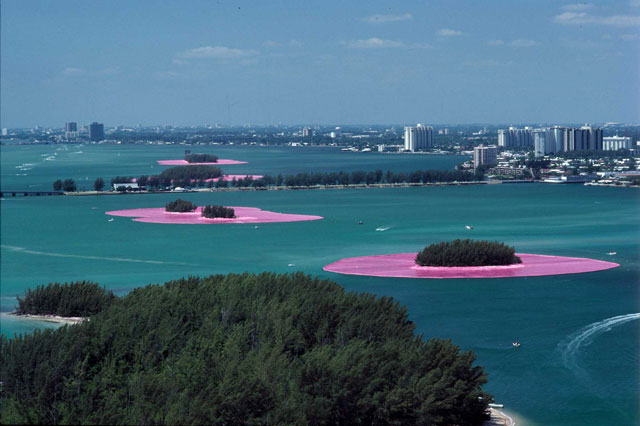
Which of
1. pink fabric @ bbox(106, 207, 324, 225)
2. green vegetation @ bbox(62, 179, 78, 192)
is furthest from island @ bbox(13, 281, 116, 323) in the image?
green vegetation @ bbox(62, 179, 78, 192)

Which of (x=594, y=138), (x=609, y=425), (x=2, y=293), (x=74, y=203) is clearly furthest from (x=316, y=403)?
(x=594, y=138)

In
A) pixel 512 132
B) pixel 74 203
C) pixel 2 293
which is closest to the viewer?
pixel 2 293

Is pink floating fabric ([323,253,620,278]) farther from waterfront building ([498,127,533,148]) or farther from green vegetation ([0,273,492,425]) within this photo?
waterfront building ([498,127,533,148])

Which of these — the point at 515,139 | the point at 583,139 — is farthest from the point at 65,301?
the point at 515,139

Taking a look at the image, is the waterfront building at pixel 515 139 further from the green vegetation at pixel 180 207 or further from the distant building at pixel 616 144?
the green vegetation at pixel 180 207

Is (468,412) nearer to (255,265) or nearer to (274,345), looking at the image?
(274,345)

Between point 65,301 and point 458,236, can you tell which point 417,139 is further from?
point 65,301
